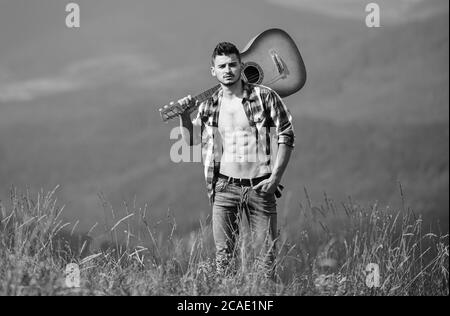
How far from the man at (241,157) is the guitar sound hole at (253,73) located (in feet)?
1.00

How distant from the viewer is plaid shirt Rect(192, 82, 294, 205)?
387 centimetres

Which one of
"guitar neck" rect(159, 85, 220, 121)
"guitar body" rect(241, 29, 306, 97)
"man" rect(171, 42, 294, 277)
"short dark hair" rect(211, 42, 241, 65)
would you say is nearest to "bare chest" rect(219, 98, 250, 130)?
"man" rect(171, 42, 294, 277)

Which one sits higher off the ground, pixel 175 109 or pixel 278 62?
pixel 278 62

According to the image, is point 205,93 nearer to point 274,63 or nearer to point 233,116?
point 233,116

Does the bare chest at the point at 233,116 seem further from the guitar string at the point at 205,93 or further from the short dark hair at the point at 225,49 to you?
the short dark hair at the point at 225,49

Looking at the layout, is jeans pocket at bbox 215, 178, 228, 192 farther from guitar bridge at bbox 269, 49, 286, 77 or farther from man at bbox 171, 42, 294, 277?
guitar bridge at bbox 269, 49, 286, 77

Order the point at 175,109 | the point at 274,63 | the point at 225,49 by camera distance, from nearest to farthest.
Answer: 1. the point at 225,49
2. the point at 175,109
3. the point at 274,63

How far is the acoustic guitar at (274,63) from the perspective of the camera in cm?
425

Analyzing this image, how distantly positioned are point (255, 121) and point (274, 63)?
1.76 feet

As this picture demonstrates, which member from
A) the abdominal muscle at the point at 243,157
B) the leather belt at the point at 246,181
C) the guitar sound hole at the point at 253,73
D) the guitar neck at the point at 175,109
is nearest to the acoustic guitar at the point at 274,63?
the guitar sound hole at the point at 253,73

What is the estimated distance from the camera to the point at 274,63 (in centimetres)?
426

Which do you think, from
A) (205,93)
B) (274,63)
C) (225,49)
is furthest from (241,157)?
(274,63)
